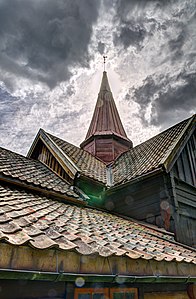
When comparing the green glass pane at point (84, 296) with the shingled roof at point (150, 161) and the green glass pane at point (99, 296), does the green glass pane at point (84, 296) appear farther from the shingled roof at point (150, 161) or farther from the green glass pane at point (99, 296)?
the shingled roof at point (150, 161)

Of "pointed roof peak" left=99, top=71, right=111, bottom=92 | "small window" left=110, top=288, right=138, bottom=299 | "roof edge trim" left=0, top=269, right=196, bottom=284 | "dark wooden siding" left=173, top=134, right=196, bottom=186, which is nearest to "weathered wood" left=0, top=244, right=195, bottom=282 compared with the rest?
"roof edge trim" left=0, top=269, right=196, bottom=284

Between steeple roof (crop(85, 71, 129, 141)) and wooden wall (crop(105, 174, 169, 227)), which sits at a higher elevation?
steeple roof (crop(85, 71, 129, 141))

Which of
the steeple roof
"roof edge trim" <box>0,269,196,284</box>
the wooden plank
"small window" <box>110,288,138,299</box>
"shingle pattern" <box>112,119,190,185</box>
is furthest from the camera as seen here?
the steeple roof

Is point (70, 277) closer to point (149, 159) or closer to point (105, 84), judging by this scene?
point (149, 159)

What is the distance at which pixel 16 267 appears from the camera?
1.79 meters

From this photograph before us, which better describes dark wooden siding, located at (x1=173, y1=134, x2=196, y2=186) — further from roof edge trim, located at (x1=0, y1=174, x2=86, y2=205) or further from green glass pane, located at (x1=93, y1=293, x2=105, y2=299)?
green glass pane, located at (x1=93, y1=293, x2=105, y2=299)

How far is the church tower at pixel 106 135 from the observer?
11.9 m

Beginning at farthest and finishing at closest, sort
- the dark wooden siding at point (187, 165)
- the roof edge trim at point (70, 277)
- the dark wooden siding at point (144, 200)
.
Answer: the dark wooden siding at point (187, 165), the dark wooden siding at point (144, 200), the roof edge trim at point (70, 277)

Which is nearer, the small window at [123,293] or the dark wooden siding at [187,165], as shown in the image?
the small window at [123,293]

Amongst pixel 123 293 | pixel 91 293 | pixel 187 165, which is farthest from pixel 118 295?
pixel 187 165

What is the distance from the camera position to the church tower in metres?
11.9

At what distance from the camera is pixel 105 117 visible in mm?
14180

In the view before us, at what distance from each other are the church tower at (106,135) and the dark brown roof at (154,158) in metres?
1.54

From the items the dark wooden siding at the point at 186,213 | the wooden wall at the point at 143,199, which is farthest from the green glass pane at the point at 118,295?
the wooden wall at the point at 143,199
